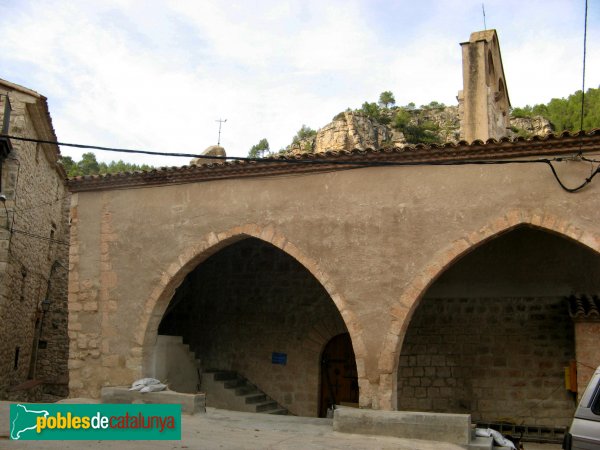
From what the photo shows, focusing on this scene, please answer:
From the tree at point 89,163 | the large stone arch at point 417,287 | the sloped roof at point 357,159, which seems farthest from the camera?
the tree at point 89,163

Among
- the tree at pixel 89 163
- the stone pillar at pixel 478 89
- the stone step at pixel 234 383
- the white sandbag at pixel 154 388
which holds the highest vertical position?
the tree at pixel 89 163

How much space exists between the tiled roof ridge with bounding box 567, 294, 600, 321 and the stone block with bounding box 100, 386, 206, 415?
5.97 metres

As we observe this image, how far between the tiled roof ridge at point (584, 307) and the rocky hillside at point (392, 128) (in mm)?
21974

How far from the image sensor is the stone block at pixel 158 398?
9.36 metres

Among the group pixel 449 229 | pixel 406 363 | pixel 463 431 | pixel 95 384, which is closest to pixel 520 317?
pixel 406 363

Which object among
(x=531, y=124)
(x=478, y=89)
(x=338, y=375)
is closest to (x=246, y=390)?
(x=338, y=375)

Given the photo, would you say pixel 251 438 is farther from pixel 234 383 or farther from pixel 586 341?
pixel 586 341

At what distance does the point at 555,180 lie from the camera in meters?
8.15

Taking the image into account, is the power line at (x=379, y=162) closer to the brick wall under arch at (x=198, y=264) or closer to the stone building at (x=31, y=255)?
the brick wall under arch at (x=198, y=264)

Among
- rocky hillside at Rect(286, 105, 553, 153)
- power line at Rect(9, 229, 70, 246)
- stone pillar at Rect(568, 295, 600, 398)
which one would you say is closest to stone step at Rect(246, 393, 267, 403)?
stone pillar at Rect(568, 295, 600, 398)

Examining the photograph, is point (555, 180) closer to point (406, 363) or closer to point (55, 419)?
point (406, 363)

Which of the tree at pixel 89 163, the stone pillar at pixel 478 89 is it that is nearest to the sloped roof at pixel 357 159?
the stone pillar at pixel 478 89

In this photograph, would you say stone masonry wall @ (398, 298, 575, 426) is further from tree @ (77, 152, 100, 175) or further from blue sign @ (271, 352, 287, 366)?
tree @ (77, 152, 100, 175)

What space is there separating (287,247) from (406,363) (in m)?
3.76
